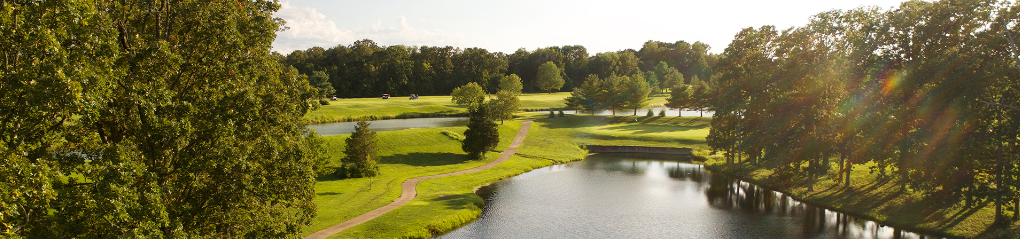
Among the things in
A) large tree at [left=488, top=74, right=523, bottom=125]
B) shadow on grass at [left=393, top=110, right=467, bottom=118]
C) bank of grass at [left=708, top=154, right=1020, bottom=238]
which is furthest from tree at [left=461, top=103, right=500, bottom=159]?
shadow on grass at [left=393, top=110, right=467, bottom=118]

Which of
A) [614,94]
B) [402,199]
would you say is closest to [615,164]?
[402,199]

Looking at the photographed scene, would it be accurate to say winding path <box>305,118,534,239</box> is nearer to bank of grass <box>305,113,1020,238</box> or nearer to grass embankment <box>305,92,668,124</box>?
bank of grass <box>305,113,1020,238</box>

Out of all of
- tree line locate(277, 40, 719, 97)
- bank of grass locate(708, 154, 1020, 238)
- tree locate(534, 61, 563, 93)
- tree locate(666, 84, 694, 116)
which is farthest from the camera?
tree locate(534, 61, 563, 93)

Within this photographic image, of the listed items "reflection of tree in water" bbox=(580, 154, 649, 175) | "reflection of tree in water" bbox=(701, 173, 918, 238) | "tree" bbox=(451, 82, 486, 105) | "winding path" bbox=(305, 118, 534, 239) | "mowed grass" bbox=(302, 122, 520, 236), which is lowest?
"reflection of tree in water" bbox=(701, 173, 918, 238)

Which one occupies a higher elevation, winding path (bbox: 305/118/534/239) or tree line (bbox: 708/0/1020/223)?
tree line (bbox: 708/0/1020/223)

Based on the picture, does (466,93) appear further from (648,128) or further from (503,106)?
(648,128)

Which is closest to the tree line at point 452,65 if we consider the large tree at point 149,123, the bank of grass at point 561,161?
the bank of grass at point 561,161
